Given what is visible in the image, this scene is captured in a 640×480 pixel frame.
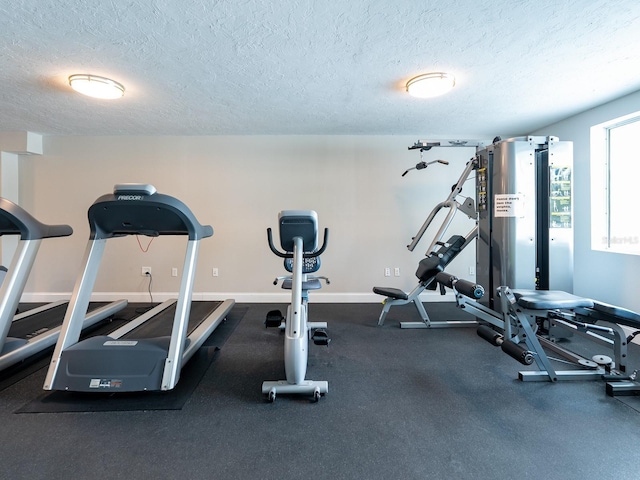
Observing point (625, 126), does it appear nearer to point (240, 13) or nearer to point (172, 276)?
point (240, 13)

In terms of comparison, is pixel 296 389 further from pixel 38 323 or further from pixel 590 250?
pixel 590 250

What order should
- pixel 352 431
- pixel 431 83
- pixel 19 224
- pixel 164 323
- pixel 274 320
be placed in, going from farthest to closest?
pixel 164 323, pixel 274 320, pixel 431 83, pixel 19 224, pixel 352 431

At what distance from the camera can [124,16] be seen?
5.52 feet

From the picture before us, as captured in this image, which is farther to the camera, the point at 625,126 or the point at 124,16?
the point at 625,126

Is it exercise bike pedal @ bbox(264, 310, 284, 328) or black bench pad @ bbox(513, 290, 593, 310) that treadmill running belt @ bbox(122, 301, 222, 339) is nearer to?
exercise bike pedal @ bbox(264, 310, 284, 328)

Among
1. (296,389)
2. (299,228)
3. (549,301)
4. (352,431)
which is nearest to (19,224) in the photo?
(299,228)

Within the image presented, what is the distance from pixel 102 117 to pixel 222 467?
3.80m

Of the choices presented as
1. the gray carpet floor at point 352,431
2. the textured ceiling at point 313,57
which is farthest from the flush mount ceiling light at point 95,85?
the gray carpet floor at point 352,431

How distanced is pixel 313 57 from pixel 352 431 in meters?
2.47

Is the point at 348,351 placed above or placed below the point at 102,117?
below

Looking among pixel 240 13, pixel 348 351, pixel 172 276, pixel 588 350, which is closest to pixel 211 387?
pixel 348 351

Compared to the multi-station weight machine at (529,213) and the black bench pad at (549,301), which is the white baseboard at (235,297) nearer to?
the multi-station weight machine at (529,213)

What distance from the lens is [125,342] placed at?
192 cm

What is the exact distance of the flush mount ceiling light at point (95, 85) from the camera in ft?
7.68
